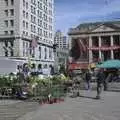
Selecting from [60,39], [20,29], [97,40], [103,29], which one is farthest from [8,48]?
[60,39]

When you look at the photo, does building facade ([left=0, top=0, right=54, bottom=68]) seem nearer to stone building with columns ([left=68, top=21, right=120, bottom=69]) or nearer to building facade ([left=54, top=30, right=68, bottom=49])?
stone building with columns ([left=68, top=21, right=120, bottom=69])

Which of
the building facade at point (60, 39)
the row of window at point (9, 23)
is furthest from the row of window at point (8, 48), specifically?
the building facade at point (60, 39)

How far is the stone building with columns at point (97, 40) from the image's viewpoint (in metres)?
102

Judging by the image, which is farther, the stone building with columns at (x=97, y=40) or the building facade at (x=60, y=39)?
the building facade at (x=60, y=39)

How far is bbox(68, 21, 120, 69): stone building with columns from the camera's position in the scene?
335 feet

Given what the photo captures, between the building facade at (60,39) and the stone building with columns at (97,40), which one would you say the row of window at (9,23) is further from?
the building facade at (60,39)

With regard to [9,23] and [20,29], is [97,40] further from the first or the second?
[9,23]

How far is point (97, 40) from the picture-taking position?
352ft

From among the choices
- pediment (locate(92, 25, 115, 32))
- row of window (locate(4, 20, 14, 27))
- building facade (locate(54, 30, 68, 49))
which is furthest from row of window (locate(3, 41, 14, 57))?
building facade (locate(54, 30, 68, 49))

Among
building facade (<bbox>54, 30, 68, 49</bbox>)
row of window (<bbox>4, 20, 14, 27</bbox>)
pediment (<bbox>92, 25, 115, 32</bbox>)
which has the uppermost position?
building facade (<bbox>54, 30, 68, 49</bbox>)


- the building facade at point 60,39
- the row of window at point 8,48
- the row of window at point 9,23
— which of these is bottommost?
the row of window at point 8,48

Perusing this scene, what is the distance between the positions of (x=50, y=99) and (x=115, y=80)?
96.7 ft

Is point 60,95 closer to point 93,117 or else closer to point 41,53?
point 93,117

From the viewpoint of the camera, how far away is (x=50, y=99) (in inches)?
802
